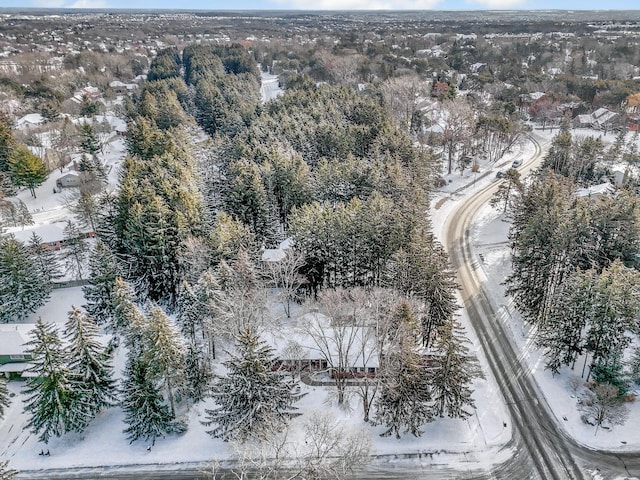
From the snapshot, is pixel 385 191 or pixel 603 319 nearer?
pixel 603 319

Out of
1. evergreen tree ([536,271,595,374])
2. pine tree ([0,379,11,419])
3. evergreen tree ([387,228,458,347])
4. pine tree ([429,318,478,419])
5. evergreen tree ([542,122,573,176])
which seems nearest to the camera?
pine tree ([429,318,478,419])

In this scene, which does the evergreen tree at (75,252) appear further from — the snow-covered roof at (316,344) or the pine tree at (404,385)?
the pine tree at (404,385)

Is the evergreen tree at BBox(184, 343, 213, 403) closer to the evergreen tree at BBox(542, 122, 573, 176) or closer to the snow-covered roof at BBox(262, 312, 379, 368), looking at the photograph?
the snow-covered roof at BBox(262, 312, 379, 368)

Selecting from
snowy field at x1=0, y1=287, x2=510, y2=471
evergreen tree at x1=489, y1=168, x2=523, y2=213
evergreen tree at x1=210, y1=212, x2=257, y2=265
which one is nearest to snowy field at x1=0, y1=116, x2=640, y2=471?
snowy field at x1=0, y1=287, x2=510, y2=471

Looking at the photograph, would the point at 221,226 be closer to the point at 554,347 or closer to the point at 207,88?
the point at 554,347

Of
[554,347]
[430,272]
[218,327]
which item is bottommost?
[554,347]

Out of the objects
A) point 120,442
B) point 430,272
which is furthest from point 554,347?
point 120,442
